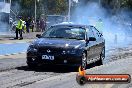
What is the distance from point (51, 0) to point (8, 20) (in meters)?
41.7

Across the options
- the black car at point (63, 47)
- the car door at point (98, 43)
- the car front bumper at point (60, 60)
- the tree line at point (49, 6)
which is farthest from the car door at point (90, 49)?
the tree line at point (49, 6)

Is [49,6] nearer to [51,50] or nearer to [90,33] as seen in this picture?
[90,33]

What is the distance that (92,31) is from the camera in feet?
46.1

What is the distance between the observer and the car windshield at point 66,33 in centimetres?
1295

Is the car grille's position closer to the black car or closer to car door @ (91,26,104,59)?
the black car

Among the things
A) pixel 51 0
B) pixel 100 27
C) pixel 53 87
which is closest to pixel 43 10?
pixel 51 0

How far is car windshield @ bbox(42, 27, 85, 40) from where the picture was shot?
12945 mm

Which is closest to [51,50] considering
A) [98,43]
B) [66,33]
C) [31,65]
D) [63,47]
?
[63,47]

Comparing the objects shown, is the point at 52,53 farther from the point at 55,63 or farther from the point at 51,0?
the point at 51,0

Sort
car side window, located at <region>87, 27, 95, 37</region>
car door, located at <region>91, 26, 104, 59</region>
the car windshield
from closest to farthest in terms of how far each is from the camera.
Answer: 1. the car windshield
2. car side window, located at <region>87, 27, 95, 37</region>
3. car door, located at <region>91, 26, 104, 59</region>

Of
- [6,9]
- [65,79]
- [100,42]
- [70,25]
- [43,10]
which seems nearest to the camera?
[65,79]

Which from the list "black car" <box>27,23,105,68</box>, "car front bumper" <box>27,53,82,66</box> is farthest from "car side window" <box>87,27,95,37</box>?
"car front bumper" <box>27,53,82,66</box>

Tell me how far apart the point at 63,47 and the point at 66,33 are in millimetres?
1244

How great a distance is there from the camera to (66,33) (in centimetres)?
1309
